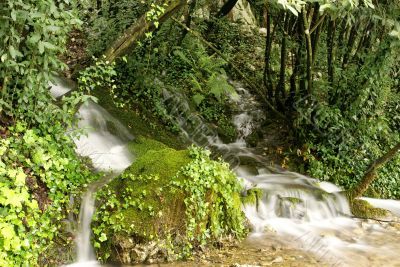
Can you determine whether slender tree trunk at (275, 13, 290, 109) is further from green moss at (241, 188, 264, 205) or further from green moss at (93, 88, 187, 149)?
green moss at (241, 188, 264, 205)

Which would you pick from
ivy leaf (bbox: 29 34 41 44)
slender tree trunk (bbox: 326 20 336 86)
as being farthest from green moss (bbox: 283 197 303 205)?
ivy leaf (bbox: 29 34 41 44)

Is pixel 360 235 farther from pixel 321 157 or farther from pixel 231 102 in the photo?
pixel 231 102

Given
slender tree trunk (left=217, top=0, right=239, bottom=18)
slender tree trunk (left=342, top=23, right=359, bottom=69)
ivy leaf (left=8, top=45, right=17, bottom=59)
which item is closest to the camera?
ivy leaf (left=8, top=45, right=17, bottom=59)

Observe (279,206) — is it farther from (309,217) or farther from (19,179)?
(19,179)

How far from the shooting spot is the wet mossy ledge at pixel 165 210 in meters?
4.60

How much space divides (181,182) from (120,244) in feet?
3.39

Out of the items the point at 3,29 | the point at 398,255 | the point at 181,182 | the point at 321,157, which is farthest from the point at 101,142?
the point at 398,255

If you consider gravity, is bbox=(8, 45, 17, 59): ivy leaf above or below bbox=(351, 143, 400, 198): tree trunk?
above

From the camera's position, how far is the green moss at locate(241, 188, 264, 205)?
6.33m

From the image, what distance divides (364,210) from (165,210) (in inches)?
161

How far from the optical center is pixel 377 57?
784 centimetres

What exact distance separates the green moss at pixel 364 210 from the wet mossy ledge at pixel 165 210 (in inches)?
108

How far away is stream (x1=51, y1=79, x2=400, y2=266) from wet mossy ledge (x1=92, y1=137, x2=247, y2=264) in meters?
0.28

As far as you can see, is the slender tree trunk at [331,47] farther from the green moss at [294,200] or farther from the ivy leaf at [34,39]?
the ivy leaf at [34,39]
